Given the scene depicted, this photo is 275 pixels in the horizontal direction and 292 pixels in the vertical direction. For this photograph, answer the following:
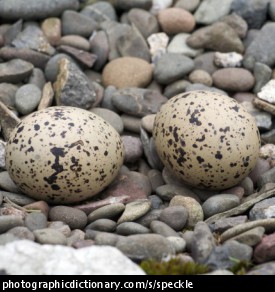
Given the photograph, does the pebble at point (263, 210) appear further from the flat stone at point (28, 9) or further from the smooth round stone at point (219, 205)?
the flat stone at point (28, 9)

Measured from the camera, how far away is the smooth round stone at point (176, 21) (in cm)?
743

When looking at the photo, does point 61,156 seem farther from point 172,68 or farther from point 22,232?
point 172,68

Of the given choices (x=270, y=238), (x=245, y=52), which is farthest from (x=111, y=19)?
(x=270, y=238)

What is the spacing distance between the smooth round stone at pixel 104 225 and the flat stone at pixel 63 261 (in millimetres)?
807

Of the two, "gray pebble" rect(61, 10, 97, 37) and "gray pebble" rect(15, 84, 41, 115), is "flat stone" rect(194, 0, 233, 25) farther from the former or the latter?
"gray pebble" rect(15, 84, 41, 115)

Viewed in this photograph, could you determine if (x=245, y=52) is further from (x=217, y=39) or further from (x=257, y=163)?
(x=257, y=163)

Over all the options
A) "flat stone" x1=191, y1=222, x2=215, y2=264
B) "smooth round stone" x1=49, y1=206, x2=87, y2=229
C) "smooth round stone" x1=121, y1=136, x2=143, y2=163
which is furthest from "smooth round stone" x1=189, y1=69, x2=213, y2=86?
"flat stone" x1=191, y1=222, x2=215, y2=264

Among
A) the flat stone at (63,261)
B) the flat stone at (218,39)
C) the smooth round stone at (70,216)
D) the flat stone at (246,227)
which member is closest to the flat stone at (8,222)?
the smooth round stone at (70,216)

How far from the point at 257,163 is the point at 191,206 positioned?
93 centimetres

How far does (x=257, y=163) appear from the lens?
→ 6254 mm

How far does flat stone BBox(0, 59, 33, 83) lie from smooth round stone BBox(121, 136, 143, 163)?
1.10 m

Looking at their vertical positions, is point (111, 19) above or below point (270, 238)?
above

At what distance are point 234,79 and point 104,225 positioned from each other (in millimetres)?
2189
